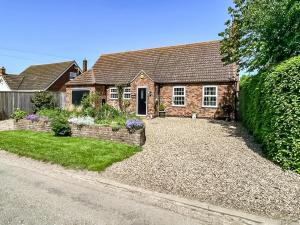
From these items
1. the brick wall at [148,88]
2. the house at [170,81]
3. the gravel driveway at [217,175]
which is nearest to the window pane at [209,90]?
the house at [170,81]

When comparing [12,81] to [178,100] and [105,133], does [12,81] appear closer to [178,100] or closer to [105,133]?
[178,100]

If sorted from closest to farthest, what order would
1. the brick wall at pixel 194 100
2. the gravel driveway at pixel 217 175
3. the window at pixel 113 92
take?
1. the gravel driveway at pixel 217 175
2. the brick wall at pixel 194 100
3. the window at pixel 113 92

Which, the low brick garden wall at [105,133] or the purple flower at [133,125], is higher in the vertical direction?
the purple flower at [133,125]

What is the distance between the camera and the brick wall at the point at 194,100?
778 inches

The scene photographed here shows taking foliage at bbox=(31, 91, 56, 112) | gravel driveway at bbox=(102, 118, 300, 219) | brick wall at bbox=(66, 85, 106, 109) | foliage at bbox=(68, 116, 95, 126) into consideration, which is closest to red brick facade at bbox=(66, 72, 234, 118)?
brick wall at bbox=(66, 85, 106, 109)

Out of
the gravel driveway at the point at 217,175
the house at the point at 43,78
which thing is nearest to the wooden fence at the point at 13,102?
the house at the point at 43,78

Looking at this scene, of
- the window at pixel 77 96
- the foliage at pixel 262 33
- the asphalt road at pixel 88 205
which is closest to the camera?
the asphalt road at pixel 88 205

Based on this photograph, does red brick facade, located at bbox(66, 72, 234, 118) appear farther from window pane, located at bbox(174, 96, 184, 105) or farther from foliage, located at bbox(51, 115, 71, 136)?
foliage, located at bbox(51, 115, 71, 136)

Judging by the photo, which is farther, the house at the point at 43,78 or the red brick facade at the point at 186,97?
the house at the point at 43,78

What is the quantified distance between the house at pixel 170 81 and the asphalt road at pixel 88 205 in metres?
15.1

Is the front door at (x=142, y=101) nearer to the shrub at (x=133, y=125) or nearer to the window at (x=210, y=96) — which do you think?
the window at (x=210, y=96)

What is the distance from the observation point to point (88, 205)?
5148 mm

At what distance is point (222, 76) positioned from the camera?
1981 cm

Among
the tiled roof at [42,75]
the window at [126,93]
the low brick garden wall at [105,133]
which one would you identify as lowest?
the low brick garden wall at [105,133]
